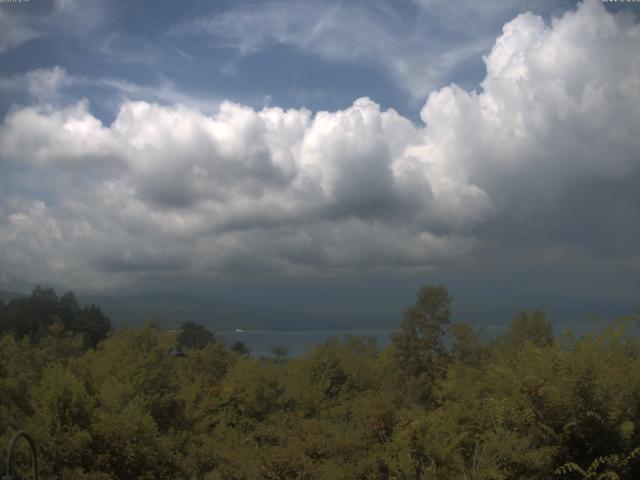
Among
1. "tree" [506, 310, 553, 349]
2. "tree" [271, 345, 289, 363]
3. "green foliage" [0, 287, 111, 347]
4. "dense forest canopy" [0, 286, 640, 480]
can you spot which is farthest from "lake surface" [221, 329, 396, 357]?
"dense forest canopy" [0, 286, 640, 480]

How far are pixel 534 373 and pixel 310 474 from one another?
18.6 ft

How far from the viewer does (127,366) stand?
26.4 meters

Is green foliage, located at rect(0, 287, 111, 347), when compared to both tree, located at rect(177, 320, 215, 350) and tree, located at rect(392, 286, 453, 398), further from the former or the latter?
tree, located at rect(392, 286, 453, 398)

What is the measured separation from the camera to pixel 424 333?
42.2 meters

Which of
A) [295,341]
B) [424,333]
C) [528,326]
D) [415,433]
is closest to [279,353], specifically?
[424,333]

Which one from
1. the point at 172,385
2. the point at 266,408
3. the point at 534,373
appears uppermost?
the point at 534,373

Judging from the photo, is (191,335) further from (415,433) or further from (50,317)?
(415,433)

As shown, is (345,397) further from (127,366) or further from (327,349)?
(127,366)

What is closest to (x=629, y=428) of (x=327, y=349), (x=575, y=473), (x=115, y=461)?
(x=575, y=473)

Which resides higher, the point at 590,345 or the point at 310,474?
the point at 590,345

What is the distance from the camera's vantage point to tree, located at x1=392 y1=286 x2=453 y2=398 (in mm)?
41219

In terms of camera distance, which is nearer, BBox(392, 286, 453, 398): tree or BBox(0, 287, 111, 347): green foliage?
BBox(392, 286, 453, 398): tree

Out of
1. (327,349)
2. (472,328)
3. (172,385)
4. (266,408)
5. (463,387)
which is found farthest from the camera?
(472,328)

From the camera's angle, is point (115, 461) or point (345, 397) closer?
point (115, 461)
